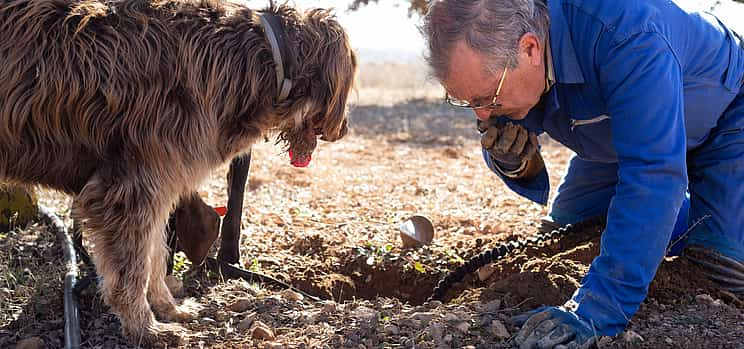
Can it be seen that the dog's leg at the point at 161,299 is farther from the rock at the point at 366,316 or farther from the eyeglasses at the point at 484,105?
the eyeglasses at the point at 484,105

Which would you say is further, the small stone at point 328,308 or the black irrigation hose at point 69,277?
the small stone at point 328,308

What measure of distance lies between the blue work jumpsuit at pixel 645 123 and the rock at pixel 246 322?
1.48 meters

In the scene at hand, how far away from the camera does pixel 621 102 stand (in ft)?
10.2

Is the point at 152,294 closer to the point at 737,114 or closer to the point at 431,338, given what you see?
the point at 431,338

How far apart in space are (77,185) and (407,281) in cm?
212

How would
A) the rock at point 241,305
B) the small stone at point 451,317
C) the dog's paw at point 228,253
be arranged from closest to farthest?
the small stone at point 451,317 → the rock at point 241,305 → the dog's paw at point 228,253

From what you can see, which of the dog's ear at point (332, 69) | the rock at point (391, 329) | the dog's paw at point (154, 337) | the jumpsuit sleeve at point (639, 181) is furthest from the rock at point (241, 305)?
the jumpsuit sleeve at point (639, 181)

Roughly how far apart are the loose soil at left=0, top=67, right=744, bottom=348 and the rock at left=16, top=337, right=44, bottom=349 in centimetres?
1

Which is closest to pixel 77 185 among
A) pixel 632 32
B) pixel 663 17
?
pixel 632 32

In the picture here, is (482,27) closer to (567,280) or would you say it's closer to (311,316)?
(567,280)

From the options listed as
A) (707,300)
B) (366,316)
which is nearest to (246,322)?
(366,316)

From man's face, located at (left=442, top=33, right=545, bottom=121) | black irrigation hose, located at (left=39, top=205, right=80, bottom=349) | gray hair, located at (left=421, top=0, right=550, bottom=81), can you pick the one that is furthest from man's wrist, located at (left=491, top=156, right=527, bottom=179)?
black irrigation hose, located at (left=39, top=205, right=80, bottom=349)

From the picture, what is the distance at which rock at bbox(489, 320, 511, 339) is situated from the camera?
10.8 ft

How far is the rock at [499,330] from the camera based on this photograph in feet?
10.8
